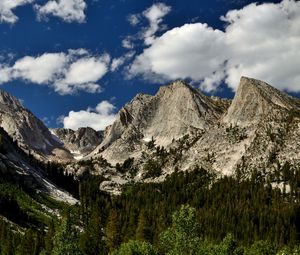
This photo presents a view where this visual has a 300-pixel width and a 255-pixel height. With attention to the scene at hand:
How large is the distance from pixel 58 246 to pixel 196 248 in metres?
29.5

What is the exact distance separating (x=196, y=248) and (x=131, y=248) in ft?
69.3

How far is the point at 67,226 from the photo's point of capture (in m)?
102

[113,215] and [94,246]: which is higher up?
[113,215]

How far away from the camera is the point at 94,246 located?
16812 cm

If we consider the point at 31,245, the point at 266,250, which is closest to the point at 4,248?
the point at 31,245

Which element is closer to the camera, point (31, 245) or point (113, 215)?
point (31, 245)

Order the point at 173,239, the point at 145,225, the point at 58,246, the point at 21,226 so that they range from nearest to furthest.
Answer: the point at 58,246
the point at 173,239
the point at 145,225
the point at 21,226

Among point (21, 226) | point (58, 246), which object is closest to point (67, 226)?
point (58, 246)

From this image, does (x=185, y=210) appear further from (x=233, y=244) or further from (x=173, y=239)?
(x=233, y=244)

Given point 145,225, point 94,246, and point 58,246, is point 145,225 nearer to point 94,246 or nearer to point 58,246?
point 94,246

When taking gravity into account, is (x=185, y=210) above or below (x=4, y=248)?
above

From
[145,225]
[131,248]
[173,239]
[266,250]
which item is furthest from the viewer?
[145,225]

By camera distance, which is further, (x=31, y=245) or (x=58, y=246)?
(x=31, y=245)

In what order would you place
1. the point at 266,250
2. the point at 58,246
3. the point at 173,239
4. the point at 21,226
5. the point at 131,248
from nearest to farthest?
the point at 58,246
the point at 173,239
the point at 131,248
the point at 266,250
the point at 21,226
